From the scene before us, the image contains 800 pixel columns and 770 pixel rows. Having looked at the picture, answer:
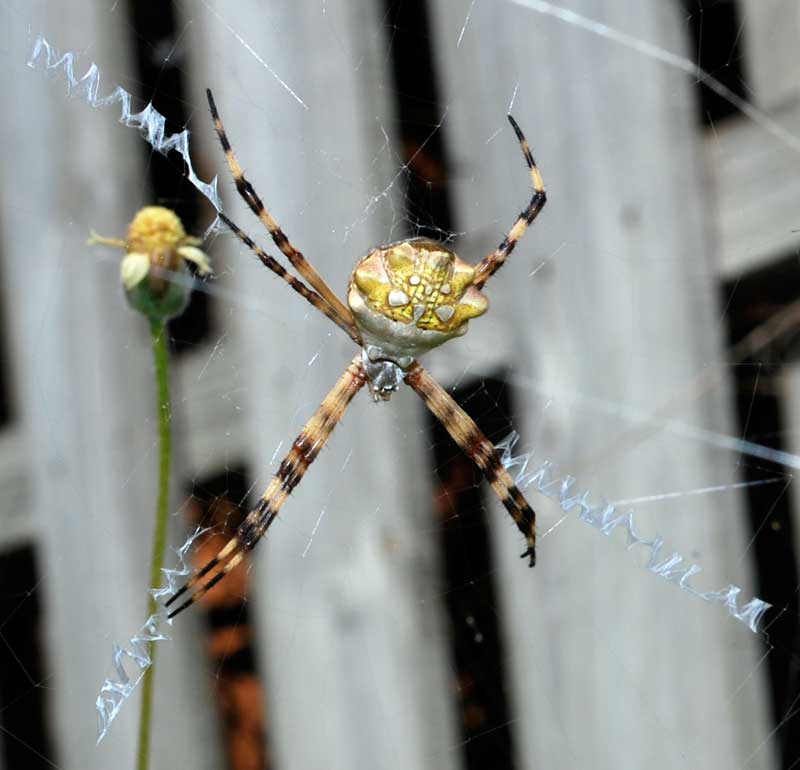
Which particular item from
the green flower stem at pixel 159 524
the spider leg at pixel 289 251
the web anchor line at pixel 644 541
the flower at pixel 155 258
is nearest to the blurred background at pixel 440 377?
the web anchor line at pixel 644 541

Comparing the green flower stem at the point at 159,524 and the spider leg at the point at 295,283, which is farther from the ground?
the spider leg at the point at 295,283

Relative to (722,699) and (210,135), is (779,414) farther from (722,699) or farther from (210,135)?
(210,135)

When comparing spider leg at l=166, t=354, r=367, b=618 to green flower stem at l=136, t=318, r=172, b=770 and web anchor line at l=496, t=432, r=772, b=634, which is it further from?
green flower stem at l=136, t=318, r=172, b=770

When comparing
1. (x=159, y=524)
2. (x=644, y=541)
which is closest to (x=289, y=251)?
(x=159, y=524)

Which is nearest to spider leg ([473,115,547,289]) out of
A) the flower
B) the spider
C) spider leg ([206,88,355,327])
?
the spider

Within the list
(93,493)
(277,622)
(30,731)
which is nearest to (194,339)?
(93,493)

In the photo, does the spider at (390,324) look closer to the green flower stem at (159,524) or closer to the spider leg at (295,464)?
the spider leg at (295,464)
